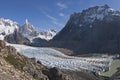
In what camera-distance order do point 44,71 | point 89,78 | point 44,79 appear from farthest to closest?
1. point 89,78
2. point 44,71
3. point 44,79

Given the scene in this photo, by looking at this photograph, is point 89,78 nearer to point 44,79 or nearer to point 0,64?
point 44,79

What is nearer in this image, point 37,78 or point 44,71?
point 37,78

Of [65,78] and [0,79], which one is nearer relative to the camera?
[0,79]

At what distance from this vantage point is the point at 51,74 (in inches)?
3329

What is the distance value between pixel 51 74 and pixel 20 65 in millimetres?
19404

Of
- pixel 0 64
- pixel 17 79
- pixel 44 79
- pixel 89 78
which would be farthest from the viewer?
pixel 89 78

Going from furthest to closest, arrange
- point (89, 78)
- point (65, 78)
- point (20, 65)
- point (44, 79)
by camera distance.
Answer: point (89, 78) → point (65, 78) → point (44, 79) → point (20, 65)

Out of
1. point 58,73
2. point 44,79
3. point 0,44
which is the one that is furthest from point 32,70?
point 58,73

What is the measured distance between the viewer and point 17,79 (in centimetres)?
4134

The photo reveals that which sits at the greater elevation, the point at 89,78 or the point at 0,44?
the point at 0,44

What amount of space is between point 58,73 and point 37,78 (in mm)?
19836

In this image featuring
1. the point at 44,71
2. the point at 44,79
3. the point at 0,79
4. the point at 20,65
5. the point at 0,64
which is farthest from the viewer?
the point at 44,71

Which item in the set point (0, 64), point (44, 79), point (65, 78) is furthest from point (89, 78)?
point (0, 64)

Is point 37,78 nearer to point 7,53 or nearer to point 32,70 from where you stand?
point 32,70
